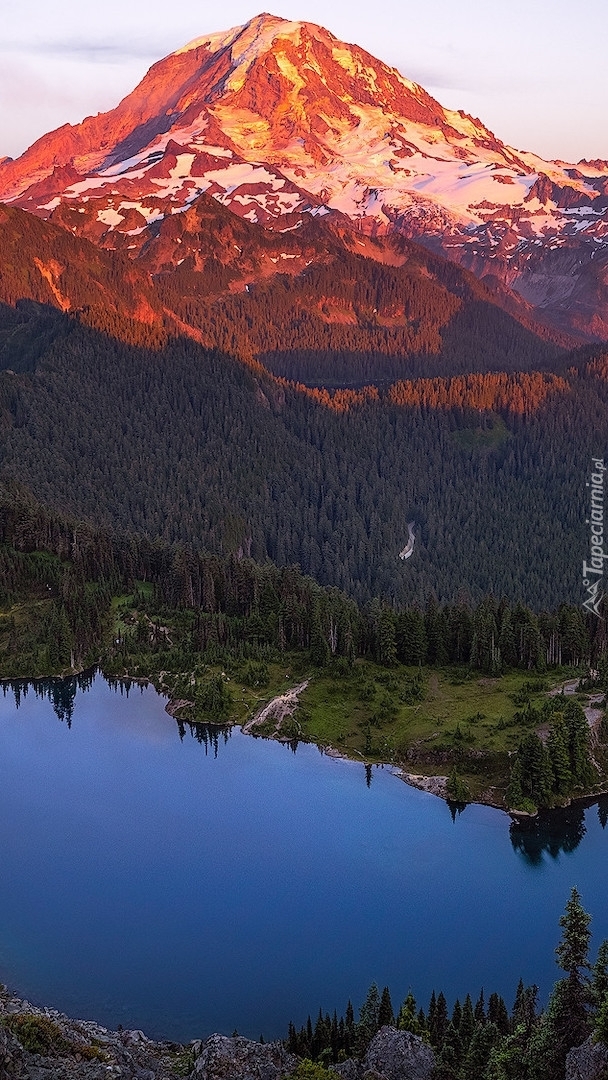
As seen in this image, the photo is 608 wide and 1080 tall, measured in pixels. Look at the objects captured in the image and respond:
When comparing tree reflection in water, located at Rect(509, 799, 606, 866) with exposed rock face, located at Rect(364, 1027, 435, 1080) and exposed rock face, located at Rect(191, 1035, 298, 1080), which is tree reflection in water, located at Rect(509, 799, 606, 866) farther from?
exposed rock face, located at Rect(191, 1035, 298, 1080)

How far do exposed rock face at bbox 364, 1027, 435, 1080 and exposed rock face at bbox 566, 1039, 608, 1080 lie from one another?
11.1m

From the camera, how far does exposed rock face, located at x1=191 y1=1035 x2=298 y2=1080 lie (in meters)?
→ 77.1

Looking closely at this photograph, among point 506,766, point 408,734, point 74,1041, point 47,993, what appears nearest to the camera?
point 74,1041

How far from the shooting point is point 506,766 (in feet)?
431

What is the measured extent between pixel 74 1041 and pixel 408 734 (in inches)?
2667

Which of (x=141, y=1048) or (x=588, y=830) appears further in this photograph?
(x=588, y=830)

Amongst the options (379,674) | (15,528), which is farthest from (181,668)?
(15,528)

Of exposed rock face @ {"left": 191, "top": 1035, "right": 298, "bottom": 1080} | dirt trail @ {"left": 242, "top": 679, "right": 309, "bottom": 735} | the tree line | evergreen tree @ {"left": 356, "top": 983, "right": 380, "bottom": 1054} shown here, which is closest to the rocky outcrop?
the tree line

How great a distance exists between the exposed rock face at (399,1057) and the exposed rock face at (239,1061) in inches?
226

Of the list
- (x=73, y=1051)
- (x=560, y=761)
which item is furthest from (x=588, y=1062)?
(x=560, y=761)

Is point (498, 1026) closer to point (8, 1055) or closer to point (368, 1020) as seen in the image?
point (368, 1020)

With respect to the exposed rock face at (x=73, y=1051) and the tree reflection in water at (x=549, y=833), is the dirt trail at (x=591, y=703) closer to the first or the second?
the tree reflection in water at (x=549, y=833)

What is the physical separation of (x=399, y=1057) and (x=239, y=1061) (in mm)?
10759

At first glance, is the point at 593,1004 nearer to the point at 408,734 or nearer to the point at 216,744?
the point at 408,734
